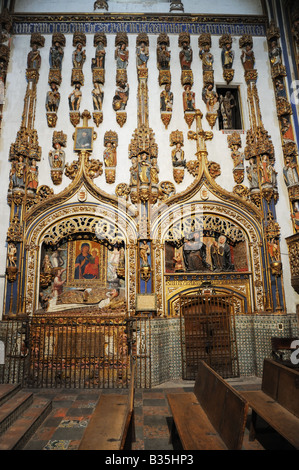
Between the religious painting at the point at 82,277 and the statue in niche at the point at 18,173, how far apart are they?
2293 millimetres

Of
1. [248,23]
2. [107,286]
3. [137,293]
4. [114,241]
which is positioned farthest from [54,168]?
[248,23]

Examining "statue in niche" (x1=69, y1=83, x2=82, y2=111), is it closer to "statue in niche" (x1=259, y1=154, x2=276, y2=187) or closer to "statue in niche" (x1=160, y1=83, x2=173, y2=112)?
"statue in niche" (x1=160, y1=83, x2=173, y2=112)

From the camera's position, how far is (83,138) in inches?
466

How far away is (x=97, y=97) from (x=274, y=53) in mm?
7353

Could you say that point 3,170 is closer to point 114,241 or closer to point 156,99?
point 114,241

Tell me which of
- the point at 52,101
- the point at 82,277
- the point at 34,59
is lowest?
the point at 82,277

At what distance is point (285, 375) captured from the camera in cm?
500

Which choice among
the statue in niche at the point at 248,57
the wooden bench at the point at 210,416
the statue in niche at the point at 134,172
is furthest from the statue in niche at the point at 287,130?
the wooden bench at the point at 210,416

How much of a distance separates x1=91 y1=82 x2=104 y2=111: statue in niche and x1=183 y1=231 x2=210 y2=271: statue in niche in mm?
6088

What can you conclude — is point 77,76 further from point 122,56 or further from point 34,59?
point 122,56

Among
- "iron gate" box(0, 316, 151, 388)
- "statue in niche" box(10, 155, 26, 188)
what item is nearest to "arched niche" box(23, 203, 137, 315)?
"iron gate" box(0, 316, 151, 388)

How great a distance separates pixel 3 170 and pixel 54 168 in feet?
5.85

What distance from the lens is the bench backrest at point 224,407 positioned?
3.41 meters

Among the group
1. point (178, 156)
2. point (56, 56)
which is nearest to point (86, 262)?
point (178, 156)
